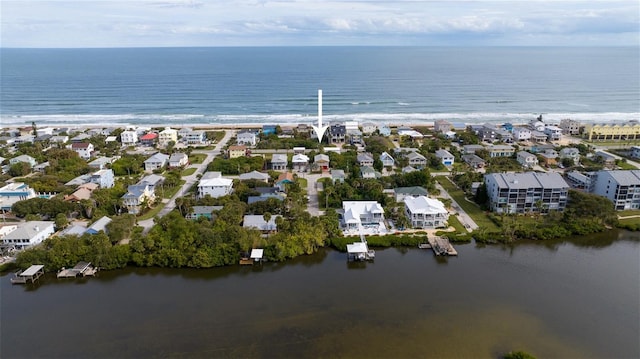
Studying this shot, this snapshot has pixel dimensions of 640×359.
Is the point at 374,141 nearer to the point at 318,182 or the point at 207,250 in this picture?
the point at 318,182

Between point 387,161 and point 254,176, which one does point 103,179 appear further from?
point 387,161

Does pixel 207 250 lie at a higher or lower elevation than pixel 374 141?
lower

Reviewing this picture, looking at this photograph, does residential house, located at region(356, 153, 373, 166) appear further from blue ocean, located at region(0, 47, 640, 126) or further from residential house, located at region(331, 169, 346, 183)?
blue ocean, located at region(0, 47, 640, 126)

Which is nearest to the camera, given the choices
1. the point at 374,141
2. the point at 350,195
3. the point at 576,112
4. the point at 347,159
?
the point at 350,195

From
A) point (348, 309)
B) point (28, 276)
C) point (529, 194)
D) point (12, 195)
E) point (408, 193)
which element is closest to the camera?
point (348, 309)

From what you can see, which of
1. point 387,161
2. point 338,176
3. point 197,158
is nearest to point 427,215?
point 338,176

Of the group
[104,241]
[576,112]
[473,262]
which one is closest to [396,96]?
[576,112]
